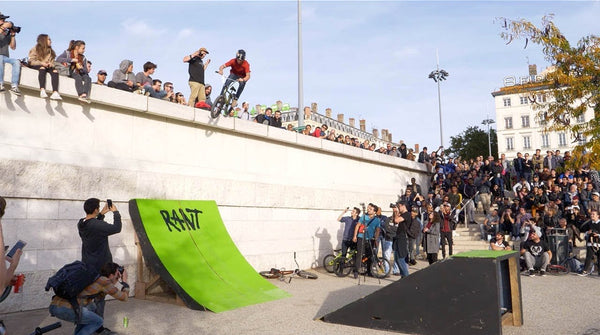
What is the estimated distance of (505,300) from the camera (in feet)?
24.1

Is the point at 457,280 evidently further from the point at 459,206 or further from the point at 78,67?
the point at 459,206

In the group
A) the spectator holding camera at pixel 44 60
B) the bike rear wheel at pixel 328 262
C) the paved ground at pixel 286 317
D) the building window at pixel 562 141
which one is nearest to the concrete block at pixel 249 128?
the bike rear wheel at pixel 328 262

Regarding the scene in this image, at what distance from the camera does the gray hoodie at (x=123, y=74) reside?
1069 cm

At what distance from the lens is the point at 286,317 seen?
741 centimetres

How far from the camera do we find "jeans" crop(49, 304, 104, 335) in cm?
509

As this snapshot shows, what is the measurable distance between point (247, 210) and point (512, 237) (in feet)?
29.6

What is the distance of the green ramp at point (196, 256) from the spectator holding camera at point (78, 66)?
2212 mm

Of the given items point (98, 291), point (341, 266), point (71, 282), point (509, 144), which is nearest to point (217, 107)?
point (341, 266)

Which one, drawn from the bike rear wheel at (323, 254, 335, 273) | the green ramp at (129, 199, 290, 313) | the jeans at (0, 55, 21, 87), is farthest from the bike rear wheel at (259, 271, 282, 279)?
the jeans at (0, 55, 21, 87)

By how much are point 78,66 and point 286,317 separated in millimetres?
5900

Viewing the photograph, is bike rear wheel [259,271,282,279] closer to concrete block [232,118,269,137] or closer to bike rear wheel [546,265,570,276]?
concrete block [232,118,269,137]

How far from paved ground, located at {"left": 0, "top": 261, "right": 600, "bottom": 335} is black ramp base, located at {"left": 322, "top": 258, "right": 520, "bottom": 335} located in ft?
0.99

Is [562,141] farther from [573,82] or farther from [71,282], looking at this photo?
[71,282]

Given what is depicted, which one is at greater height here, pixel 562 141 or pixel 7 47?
pixel 562 141
